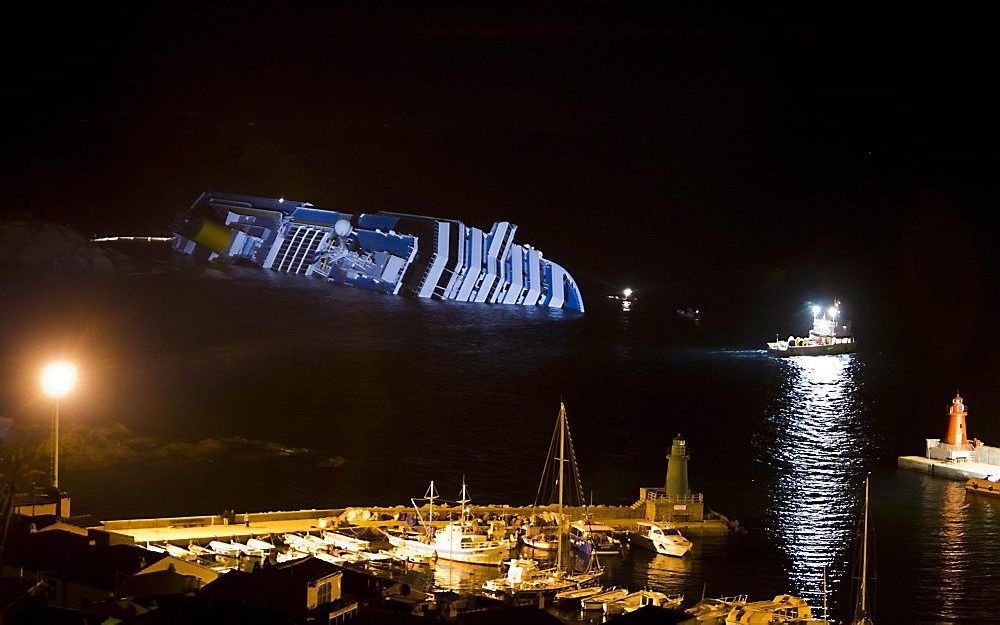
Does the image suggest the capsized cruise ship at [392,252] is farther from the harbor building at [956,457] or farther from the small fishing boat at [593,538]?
the small fishing boat at [593,538]

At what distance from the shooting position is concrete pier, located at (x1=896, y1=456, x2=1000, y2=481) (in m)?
23.8

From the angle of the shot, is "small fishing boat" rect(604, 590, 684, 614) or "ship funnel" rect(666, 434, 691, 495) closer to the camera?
"small fishing boat" rect(604, 590, 684, 614)

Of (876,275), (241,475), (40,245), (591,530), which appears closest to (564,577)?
(591,530)

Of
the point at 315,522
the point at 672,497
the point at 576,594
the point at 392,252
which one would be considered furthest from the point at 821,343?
the point at 576,594

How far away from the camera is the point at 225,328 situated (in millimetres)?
41938

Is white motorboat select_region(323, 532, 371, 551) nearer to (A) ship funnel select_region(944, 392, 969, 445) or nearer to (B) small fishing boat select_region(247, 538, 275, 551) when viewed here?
(B) small fishing boat select_region(247, 538, 275, 551)

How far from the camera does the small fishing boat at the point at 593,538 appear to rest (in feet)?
52.4

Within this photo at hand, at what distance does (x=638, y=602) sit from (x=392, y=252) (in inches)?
1775

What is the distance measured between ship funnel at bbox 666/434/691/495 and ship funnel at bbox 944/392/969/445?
810 centimetres

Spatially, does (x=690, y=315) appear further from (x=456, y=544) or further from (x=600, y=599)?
(x=600, y=599)

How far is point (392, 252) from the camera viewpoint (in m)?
58.3

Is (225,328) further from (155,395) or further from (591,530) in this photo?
(591,530)

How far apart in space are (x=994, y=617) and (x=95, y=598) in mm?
10250

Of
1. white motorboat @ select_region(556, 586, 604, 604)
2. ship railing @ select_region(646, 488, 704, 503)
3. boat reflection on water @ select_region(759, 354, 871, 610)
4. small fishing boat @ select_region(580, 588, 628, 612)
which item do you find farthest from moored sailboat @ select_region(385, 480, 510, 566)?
boat reflection on water @ select_region(759, 354, 871, 610)
